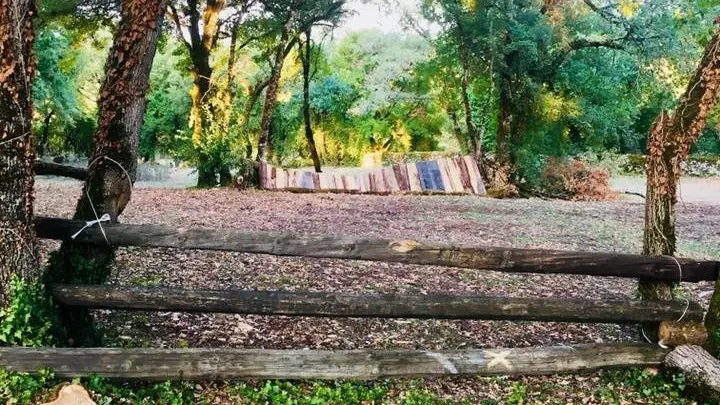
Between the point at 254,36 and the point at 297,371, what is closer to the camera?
the point at 297,371

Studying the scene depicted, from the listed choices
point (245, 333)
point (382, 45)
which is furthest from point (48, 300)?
point (382, 45)

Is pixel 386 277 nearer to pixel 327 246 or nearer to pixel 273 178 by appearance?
pixel 327 246

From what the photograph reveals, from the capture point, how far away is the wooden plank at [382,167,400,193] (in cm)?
1897

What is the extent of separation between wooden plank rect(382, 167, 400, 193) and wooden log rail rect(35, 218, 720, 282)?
14.0 m

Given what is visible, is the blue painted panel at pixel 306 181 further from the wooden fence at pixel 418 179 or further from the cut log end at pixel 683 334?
the cut log end at pixel 683 334

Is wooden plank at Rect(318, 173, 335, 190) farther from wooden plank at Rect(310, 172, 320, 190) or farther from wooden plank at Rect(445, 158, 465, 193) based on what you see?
wooden plank at Rect(445, 158, 465, 193)

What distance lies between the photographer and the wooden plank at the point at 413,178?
1892 centimetres

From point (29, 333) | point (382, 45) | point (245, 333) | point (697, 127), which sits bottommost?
point (245, 333)

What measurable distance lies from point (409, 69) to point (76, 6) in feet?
54.3

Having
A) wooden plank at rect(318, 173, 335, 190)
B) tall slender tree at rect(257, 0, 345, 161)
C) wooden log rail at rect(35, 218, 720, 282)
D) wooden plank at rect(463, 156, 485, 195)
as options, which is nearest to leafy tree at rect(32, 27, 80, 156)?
tall slender tree at rect(257, 0, 345, 161)

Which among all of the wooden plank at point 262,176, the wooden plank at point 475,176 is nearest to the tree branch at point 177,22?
the wooden plank at point 262,176

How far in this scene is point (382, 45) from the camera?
3331 centimetres

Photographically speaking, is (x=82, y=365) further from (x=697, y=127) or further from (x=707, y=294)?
(x=707, y=294)

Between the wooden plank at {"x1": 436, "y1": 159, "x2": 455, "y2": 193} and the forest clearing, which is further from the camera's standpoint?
the wooden plank at {"x1": 436, "y1": 159, "x2": 455, "y2": 193}
